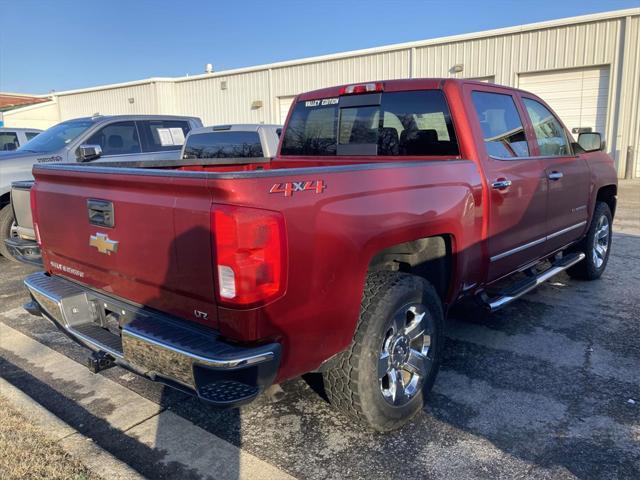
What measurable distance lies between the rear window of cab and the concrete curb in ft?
8.90

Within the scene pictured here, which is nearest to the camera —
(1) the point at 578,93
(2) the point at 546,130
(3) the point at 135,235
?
(3) the point at 135,235

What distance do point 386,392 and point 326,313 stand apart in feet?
2.58

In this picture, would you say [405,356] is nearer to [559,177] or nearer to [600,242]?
[559,177]

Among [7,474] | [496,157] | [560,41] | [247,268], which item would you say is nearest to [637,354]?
[496,157]

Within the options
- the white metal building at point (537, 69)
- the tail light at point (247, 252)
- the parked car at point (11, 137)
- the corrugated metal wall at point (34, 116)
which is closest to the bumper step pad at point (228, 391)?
the tail light at point (247, 252)

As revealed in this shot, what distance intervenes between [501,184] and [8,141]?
1125 centimetres

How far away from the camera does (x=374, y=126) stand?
4.02 meters

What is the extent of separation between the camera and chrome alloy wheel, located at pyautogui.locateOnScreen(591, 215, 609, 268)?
5746 millimetres

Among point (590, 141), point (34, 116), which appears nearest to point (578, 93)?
point (590, 141)

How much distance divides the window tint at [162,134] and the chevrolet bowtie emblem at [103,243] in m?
5.72

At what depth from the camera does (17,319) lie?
4.96 m

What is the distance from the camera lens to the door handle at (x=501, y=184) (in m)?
3.56

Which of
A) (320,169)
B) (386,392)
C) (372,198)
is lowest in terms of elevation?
(386,392)

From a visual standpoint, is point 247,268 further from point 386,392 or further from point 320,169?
point 386,392
